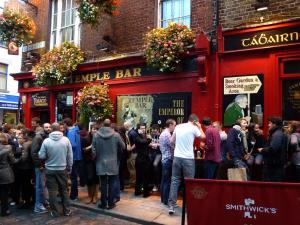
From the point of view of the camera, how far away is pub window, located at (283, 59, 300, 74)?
8.35m

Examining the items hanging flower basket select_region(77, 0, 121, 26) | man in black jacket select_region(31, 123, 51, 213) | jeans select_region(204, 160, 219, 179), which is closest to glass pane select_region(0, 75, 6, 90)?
hanging flower basket select_region(77, 0, 121, 26)

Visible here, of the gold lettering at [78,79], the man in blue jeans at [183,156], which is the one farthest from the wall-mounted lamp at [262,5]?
the gold lettering at [78,79]

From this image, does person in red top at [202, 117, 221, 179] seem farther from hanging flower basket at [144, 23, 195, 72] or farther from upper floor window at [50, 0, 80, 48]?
upper floor window at [50, 0, 80, 48]

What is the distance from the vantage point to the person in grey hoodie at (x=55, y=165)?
7.41 m

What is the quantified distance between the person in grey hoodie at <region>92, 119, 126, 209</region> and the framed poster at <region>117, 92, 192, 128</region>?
107 inches

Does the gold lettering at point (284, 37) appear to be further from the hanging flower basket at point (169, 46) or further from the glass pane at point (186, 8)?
the glass pane at point (186, 8)

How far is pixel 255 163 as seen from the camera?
781 centimetres

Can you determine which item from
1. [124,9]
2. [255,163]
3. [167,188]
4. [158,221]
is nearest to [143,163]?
[167,188]

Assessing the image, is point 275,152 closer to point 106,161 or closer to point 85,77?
point 106,161

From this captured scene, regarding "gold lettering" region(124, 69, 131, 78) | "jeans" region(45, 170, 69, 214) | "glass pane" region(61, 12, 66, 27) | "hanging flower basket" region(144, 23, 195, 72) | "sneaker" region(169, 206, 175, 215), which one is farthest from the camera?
"glass pane" region(61, 12, 66, 27)

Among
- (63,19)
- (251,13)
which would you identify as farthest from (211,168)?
(63,19)

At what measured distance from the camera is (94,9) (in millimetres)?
10922

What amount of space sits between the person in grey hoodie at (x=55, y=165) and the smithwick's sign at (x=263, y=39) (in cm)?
471

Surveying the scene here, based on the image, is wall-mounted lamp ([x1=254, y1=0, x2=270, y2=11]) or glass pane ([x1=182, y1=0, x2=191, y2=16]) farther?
glass pane ([x1=182, y1=0, x2=191, y2=16])
